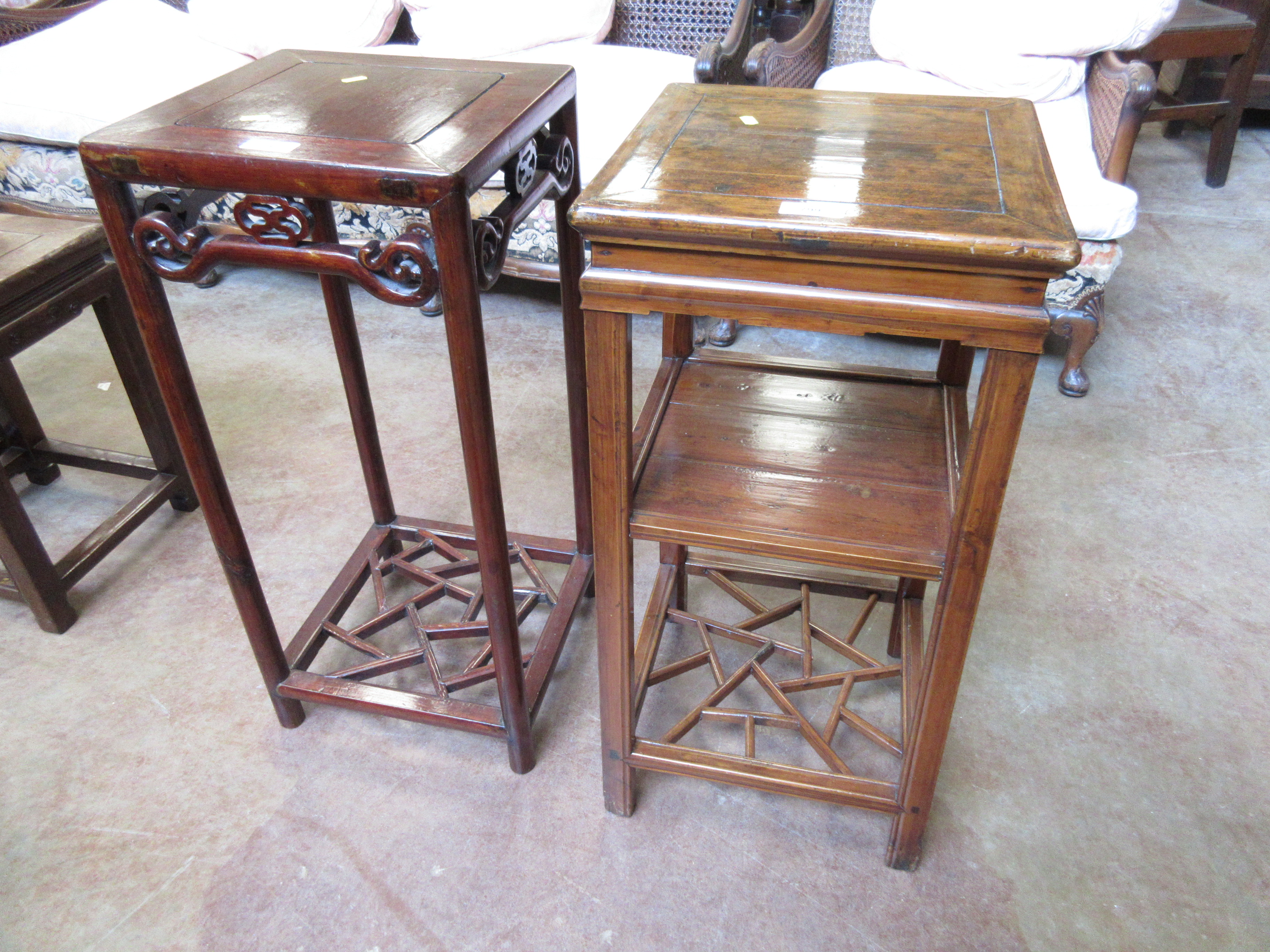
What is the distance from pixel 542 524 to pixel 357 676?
559 mm

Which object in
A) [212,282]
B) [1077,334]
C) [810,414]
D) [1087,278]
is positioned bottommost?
[212,282]

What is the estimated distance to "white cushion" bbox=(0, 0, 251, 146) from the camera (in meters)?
2.57

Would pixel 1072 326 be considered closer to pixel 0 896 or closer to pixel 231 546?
pixel 231 546

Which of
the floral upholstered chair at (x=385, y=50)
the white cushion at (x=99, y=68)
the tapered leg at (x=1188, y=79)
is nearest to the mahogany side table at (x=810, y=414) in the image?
the floral upholstered chair at (x=385, y=50)

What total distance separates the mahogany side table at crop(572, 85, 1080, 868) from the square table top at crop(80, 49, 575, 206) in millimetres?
153

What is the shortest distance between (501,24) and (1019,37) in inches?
56.7

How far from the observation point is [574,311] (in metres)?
1.42

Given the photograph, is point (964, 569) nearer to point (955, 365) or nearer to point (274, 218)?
point (955, 365)

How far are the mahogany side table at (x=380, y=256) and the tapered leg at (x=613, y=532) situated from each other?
0.15 metres

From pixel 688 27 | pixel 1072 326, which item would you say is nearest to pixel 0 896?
pixel 1072 326

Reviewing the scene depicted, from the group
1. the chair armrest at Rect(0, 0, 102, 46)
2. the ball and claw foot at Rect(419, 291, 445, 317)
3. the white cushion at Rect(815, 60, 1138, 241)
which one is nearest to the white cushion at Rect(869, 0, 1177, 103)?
the white cushion at Rect(815, 60, 1138, 241)

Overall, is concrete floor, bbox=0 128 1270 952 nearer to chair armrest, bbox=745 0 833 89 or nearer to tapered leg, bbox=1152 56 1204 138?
chair armrest, bbox=745 0 833 89

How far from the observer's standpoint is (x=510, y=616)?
4.12 ft

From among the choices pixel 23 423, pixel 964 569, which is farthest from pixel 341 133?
pixel 23 423
